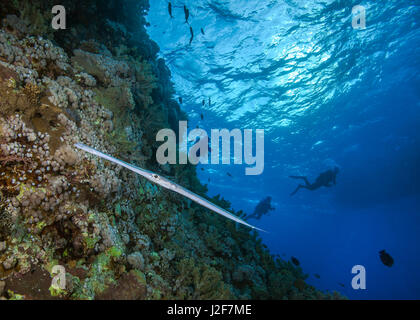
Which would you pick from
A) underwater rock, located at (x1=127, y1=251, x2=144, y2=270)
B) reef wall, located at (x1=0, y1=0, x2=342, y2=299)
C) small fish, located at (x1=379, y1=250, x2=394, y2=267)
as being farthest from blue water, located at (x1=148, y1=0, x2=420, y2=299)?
underwater rock, located at (x1=127, y1=251, x2=144, y2=270)

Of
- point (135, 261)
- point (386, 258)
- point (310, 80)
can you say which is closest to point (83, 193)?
point (135, 261)

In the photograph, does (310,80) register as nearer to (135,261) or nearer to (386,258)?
(386,258)

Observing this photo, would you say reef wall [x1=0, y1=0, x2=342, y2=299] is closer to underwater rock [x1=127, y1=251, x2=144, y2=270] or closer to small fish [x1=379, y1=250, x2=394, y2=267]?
underwater rock [x1=127, y1=251, x2=144, y2=270]

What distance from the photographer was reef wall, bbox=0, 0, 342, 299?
104 inches

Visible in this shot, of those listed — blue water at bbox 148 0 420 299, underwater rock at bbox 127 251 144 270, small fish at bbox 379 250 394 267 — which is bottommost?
small fish at bbox 379 250 394 267

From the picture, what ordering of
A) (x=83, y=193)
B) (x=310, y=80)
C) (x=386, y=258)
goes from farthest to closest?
(x=310, y=80), (x=386, y=258), (x=83, y=193)

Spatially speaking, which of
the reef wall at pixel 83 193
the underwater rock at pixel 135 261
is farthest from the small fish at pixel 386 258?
the underwater rock at pixel 135 261

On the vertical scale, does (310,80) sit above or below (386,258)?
above

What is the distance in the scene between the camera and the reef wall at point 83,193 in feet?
8.69

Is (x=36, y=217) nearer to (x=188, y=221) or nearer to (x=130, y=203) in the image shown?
(x=130, y=203)

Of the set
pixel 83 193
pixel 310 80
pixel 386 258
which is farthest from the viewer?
pixel 310 80

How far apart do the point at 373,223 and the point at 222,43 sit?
6819cm

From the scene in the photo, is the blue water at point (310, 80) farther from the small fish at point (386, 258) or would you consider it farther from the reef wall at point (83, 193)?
the reef wall at point (83, 193)

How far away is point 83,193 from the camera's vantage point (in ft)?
10.8
